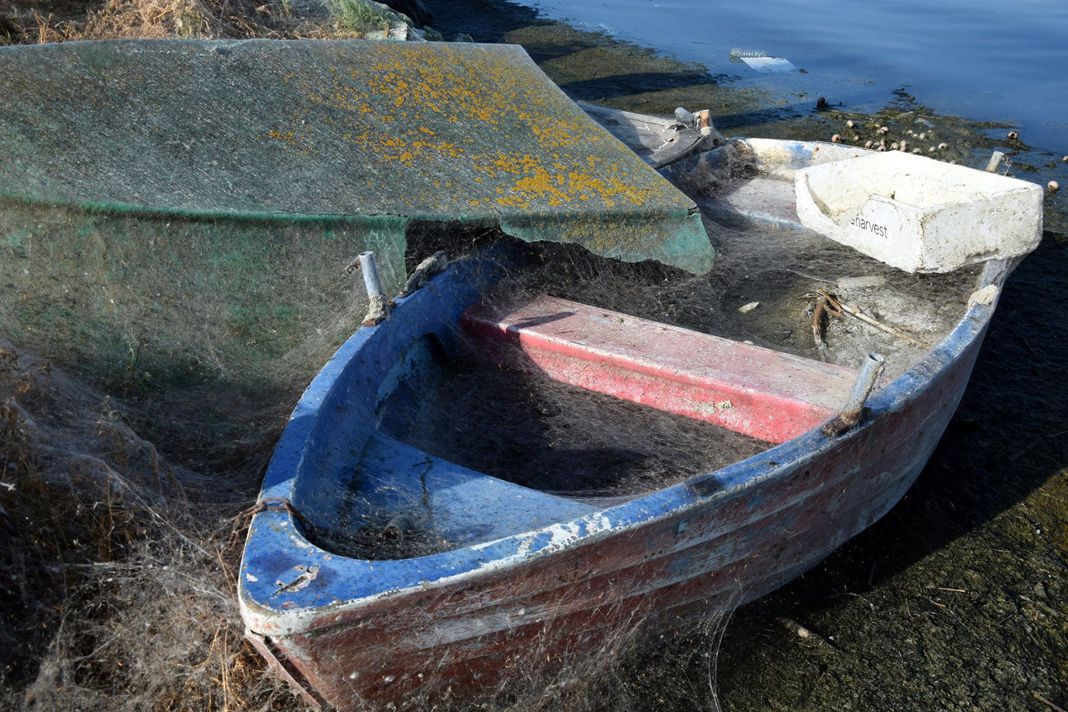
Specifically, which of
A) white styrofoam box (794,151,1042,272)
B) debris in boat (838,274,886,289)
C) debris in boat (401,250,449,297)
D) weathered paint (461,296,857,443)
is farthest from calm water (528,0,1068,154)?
debris in boat (401,250,449,297)

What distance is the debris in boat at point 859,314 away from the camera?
4.70 m

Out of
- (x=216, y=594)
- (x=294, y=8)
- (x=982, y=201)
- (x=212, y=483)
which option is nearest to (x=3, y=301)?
(x=212, y=483)

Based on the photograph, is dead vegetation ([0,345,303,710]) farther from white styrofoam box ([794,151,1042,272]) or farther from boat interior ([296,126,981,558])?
white styrofoam box ([794,151,1042,272])

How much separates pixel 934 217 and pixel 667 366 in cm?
185

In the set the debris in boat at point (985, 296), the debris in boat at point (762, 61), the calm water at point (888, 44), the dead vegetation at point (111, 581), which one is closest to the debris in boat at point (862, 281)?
the debris in boat at point (985, 296)

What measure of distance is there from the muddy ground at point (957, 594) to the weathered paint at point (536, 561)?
0.20m

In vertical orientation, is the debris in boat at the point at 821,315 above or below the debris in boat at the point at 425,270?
below

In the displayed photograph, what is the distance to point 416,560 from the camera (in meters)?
2.48

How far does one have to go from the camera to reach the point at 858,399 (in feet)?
10.1

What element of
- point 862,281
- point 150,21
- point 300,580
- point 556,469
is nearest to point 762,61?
point 862,281

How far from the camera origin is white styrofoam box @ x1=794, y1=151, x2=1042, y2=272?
466 cm

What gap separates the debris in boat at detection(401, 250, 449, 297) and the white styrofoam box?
96.5 inches

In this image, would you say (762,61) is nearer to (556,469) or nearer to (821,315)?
(821,315)

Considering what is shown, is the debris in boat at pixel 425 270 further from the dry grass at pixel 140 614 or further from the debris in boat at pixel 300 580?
the debris in boat at pixel 300 580
